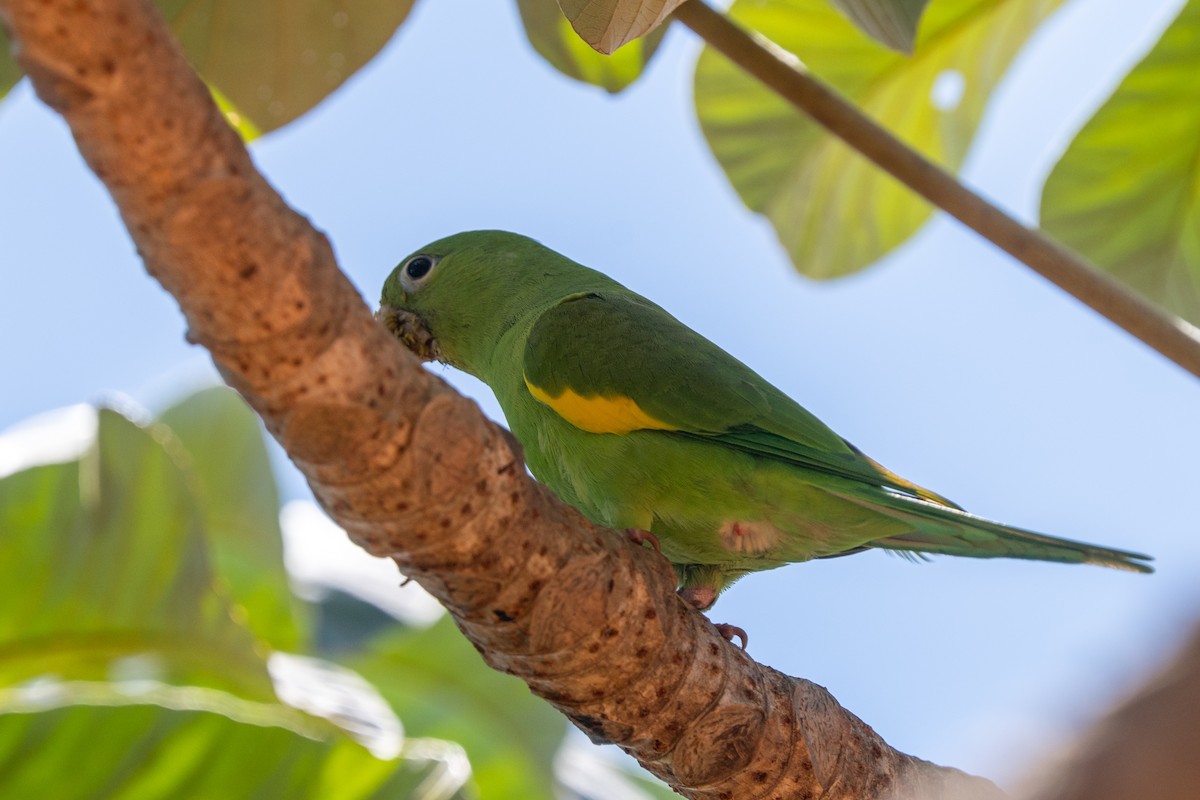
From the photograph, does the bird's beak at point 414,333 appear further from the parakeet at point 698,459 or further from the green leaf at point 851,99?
the green leaf at point 851,99

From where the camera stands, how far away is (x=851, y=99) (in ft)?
11.7

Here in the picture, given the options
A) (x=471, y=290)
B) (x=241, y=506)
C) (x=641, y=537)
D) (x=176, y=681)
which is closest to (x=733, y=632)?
(x=641, y=537)

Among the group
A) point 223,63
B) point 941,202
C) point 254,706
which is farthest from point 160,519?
point 941,202

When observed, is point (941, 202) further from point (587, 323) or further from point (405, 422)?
point (405, 422)

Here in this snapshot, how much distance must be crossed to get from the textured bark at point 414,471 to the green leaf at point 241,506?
10.5 ft

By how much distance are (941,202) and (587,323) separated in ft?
2.88

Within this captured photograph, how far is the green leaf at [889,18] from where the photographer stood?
2.21 meters

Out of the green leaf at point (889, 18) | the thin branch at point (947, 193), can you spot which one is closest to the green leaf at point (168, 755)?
the thin branch at point (947, 193)

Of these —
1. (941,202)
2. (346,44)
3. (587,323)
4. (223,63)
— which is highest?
(941,202)

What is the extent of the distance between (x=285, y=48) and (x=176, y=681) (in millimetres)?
2362

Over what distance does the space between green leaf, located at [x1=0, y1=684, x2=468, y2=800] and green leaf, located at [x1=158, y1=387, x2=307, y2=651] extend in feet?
6.68

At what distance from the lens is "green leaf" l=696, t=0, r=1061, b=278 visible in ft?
11.2

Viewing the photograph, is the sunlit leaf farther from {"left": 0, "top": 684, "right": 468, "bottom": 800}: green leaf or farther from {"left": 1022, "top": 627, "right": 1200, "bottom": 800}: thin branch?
{"left": 1022, "top": 627, "right": 1200, "bottom": 800}: thin branch

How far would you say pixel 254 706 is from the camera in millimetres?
2693
